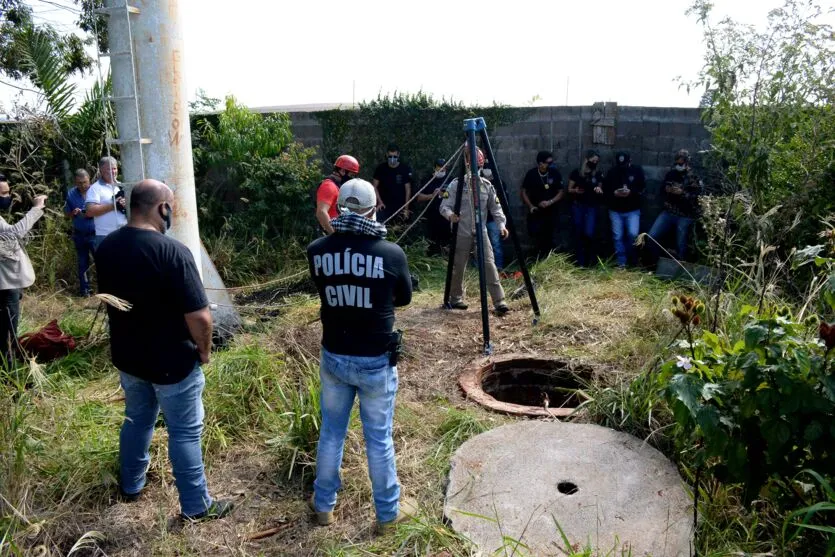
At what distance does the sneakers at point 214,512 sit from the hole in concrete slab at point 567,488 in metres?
1.74

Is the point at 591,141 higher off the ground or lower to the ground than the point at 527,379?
higher

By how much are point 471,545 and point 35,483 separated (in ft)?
7.63

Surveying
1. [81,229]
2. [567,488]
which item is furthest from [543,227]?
[567,488]

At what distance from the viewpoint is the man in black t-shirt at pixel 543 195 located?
927 centimetres

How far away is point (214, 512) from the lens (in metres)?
3.65

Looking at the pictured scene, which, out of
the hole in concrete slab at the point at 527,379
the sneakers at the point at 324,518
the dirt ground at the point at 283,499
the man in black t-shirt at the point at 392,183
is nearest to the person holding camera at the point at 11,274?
the dirt ground at the point at 283,499

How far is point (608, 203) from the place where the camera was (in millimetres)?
8914

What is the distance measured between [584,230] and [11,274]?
21.6ft

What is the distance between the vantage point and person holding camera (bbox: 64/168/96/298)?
847cm

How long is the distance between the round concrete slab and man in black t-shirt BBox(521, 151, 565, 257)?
5.46m

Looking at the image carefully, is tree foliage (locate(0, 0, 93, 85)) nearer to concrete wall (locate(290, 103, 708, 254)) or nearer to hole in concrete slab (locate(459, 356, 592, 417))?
concrete wall (locate(290, 103, 708, 254))

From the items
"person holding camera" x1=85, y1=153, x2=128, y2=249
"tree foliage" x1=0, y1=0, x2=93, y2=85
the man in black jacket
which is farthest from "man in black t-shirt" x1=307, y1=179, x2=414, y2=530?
"tree foliage" x1=0, y1=0, x2=93, y2=85

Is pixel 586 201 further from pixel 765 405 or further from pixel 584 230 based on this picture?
pixel 765 405

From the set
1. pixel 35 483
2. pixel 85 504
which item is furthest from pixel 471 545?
pixel 35 483
